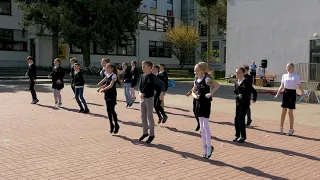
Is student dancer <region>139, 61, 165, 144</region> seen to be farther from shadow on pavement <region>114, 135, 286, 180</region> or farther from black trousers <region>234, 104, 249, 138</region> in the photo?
black trousers <region>234, 104, 249, 138</region>

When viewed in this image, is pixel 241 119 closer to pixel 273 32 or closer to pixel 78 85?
pixel 78 85

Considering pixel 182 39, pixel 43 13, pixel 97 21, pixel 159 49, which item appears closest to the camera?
pixel 43 13

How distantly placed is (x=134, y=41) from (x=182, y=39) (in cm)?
587

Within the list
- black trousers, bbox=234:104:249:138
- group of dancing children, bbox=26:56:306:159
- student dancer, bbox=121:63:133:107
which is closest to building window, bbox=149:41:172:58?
student dancer, bbox=121:63:133:107

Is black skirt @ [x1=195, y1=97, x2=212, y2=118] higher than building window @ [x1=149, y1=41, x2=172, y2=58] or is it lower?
lower

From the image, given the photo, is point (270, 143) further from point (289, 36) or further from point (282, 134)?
point (289, 36)

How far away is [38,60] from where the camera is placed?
120 ft

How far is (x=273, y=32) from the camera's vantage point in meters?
25.5

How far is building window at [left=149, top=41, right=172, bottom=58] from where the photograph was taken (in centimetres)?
4753

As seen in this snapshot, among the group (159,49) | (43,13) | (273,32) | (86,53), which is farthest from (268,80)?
(159,49)

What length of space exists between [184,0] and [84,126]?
43625 millimetres

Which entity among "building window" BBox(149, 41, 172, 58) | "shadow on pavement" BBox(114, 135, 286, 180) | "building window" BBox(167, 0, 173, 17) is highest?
"building window" BBox(167, 0, 173, 17)

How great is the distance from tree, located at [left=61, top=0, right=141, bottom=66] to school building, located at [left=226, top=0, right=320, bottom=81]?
8.14 metres

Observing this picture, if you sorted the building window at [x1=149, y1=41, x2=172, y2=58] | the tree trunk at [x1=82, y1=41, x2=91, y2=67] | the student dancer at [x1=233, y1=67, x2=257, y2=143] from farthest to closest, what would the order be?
the building window at [x1=149, y1=41, x2=172, y2=58], the tree trunk at [x1=82, y1=41, x2=91, y2=67], the student dancer at [x1=233, y1=67, x2=257, y2=143]
